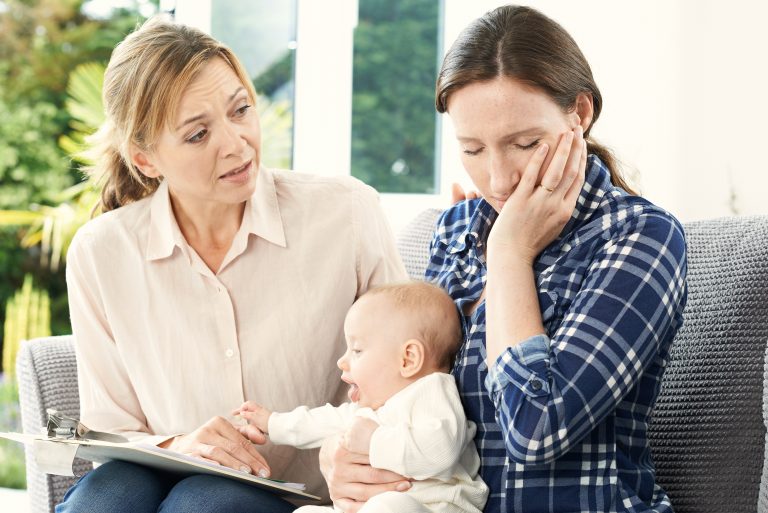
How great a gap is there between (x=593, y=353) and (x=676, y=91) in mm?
2172

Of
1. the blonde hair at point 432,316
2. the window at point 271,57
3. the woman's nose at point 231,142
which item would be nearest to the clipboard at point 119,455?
the blonde hair at point 432,316

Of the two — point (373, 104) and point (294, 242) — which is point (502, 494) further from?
point (373, 104)

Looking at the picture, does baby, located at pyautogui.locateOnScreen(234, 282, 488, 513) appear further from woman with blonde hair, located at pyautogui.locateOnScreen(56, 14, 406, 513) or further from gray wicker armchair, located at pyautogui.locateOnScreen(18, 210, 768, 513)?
gray wicker armchair, located at pyautogui.locateOnScreen(18, 210, 768, 513)

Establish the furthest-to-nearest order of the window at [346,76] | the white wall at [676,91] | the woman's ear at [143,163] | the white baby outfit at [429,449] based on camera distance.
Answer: the window at [346,76] → the white wall at [676,91] → the woman's ear at [143,163] → the white baby outfit at [429,449]

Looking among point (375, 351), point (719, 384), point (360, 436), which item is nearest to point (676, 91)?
point (719, 384)

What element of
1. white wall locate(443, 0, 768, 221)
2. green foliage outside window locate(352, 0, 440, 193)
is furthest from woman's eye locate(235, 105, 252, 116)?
green foliage outside window locate(352, 0, 440, 193)

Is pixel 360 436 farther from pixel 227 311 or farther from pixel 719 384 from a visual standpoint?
pixel 719 384

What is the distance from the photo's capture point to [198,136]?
1808mm

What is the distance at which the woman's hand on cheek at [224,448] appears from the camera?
164cm

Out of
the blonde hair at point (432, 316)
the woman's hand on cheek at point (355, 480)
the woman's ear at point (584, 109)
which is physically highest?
the woman's ear at point (584, 109)

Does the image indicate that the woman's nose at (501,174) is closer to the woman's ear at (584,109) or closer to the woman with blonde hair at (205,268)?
the woman's ear at (584,109)

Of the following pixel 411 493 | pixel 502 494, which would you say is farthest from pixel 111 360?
pixel 502 494

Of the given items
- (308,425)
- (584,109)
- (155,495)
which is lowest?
(155,495)

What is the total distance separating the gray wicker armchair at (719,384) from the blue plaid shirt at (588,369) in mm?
202
